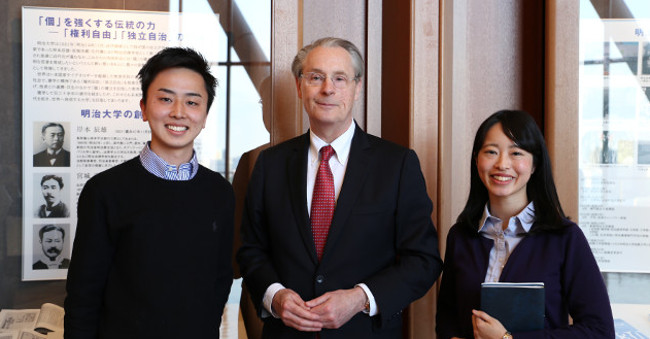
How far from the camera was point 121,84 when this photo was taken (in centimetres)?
246

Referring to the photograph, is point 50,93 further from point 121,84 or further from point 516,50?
point 516,50

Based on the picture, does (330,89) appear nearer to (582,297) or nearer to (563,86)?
(582,297)

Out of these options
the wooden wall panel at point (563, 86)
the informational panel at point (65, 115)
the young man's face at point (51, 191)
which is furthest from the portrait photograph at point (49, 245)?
the wooden wall panel at point (563, 86)

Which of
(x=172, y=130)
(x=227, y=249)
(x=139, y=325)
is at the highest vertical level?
(x=172, y=130)

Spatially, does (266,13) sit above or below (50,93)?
above

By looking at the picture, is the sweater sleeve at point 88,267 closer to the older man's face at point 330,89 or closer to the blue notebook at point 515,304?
the older man's face at point 330,89

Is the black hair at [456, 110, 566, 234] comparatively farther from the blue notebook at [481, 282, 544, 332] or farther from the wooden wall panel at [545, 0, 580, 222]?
the wooden wall panel at [545, 0, 580, 222]

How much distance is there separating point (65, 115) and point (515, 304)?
2016 millimetres

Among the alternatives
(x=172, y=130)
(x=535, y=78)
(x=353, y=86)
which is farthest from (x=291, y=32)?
(x=535, y=78)

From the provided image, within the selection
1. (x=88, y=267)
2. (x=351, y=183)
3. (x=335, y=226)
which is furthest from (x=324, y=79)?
(x=88, y=267)

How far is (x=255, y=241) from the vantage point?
1979 millimetres

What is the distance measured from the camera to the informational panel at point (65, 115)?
2.44 m

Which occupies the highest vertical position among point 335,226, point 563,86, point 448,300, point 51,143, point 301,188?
point 563,86

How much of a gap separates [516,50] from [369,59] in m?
0.73
